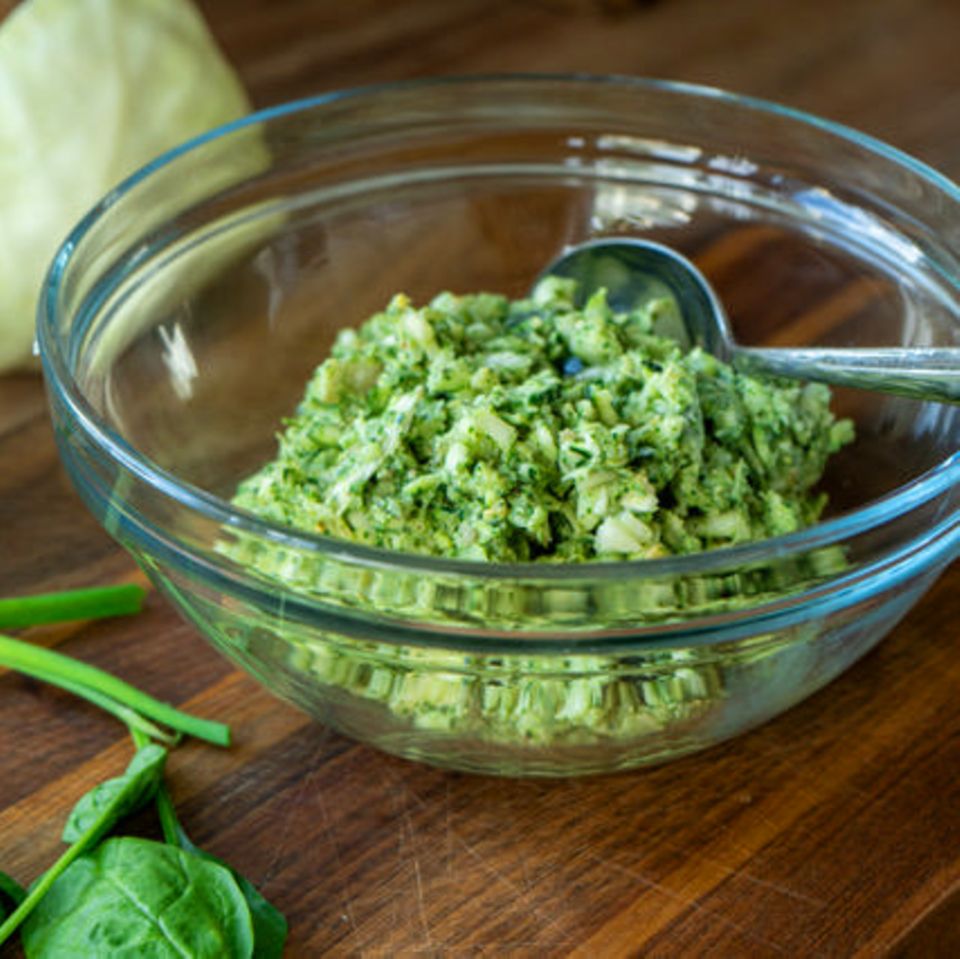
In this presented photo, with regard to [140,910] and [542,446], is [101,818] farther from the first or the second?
[542,446]

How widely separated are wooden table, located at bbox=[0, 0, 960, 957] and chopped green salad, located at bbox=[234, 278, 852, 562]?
206mm

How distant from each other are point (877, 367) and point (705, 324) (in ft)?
0.80

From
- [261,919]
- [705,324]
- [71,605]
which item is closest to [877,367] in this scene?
[705,324]

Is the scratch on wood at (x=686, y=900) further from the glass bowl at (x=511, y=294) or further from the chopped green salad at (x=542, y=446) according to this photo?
the chopped green salad at (x=542, y=446)

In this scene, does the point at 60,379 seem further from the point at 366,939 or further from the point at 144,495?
→ the point at 366,939

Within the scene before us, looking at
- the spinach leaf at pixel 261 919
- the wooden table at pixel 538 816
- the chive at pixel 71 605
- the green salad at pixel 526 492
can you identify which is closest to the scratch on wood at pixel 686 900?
the wooden table at pixel 538 816

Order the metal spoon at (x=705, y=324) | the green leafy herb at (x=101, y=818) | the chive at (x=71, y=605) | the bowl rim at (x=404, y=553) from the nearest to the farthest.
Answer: the bowl rim at (x=404, y=553), the green leafy herb at (x=101, y=818), the metal spoon at (x=705, y=324), the chive at (x=71, y=605)

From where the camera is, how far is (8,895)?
3.44 feet

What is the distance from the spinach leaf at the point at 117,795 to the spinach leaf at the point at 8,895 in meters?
0.05

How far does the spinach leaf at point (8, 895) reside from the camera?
3.40ft

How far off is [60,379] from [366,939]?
496 millimetres

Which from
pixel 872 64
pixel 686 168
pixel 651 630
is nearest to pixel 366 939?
pixel 651 630

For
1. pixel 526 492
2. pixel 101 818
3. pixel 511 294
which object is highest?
pixel 511 294

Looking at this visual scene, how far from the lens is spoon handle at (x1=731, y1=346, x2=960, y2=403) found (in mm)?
1082
